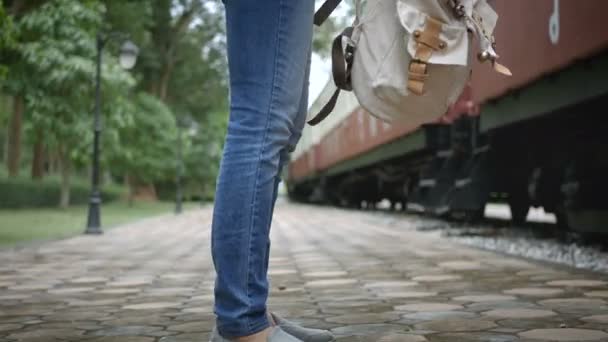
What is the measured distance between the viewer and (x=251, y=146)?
1971 mm

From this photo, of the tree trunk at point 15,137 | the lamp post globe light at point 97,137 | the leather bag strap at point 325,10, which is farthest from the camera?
the tree trunk at point 15,137

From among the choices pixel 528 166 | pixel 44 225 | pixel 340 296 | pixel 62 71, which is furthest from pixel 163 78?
pixel 340 296

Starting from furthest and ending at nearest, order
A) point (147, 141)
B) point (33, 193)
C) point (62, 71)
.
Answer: point (147, 141) → point (33, 193) → point (62, 71)

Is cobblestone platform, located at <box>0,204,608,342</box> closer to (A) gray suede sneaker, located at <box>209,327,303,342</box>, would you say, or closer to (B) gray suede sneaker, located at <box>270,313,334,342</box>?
(B) gray suede sneaker, located at <box>270,313,334,342</box>

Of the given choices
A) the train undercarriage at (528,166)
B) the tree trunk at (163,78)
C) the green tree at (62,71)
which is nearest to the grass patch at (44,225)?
the green tree at (62,71)

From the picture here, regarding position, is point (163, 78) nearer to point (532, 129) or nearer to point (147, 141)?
point (147, 141)

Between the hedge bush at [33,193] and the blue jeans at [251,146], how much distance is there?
23.6m

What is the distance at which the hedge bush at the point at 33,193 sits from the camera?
24077 millimetres

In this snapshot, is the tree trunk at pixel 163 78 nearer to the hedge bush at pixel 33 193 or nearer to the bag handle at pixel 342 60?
the hedge bush at pixel 33 193

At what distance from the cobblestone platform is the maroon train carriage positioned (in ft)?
3.32

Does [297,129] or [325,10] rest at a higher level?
[325,10]

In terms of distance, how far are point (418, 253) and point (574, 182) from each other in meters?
1.46

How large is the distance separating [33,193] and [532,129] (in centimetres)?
2171

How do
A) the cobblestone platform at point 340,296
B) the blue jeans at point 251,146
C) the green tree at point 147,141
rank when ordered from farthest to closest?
the green tree at point 147,141 → the cobblestone platform at point 340,296 → the blue jeans at point 251,146
